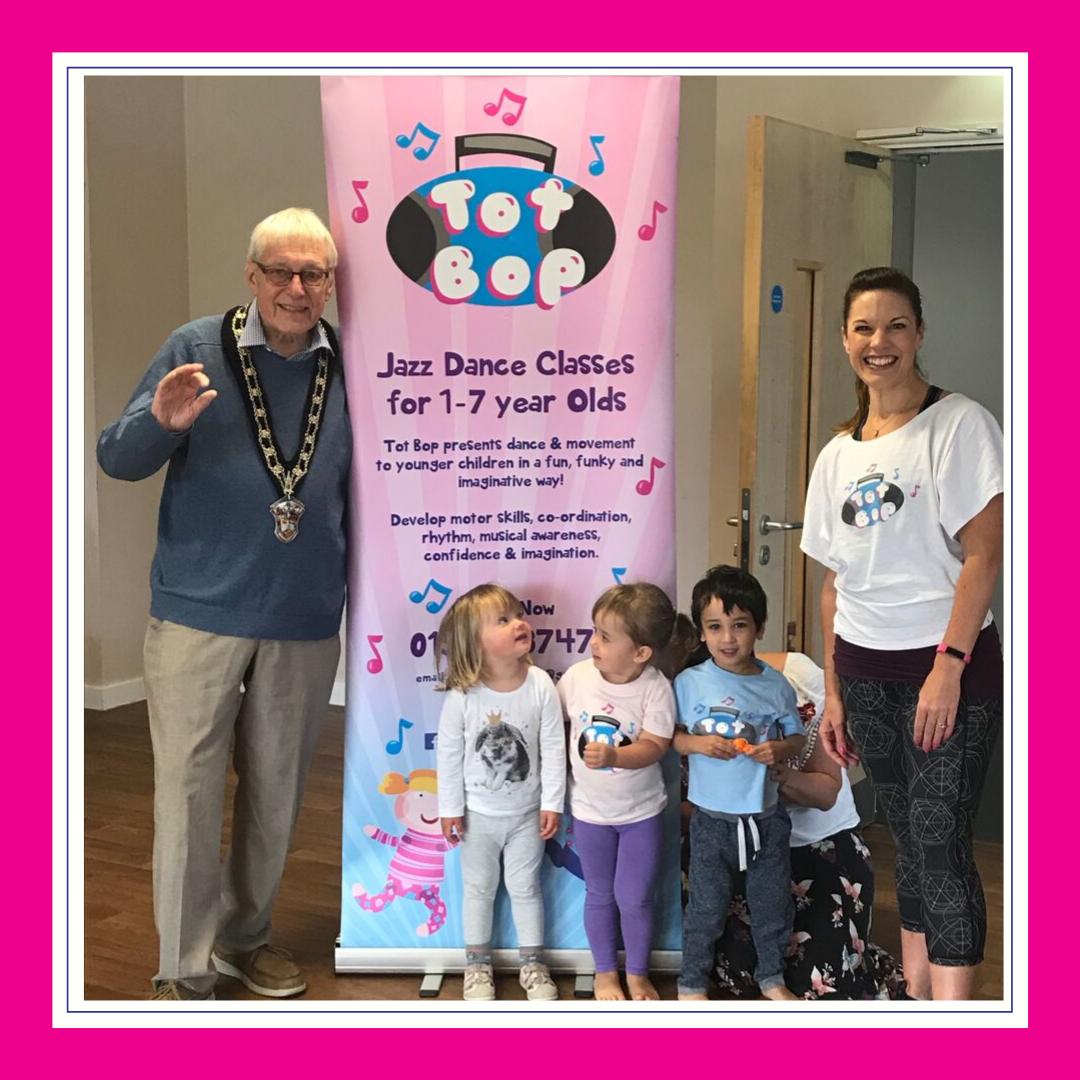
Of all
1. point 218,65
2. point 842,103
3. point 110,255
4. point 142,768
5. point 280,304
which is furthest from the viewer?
point 110,255

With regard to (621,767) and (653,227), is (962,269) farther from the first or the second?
(621,767)

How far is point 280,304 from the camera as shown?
9.91ft

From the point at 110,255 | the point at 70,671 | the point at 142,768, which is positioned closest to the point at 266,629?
the point at 70,671

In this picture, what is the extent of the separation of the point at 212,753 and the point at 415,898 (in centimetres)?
61

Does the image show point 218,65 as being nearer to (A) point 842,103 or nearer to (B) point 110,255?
(A) point 842,103

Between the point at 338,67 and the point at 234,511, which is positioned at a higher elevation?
the point at 338,67

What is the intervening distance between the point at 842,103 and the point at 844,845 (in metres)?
2.38

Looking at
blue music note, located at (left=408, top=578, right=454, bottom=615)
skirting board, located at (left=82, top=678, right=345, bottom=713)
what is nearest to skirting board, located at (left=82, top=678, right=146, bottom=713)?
skirting board, located at (left=82, top=678, right=345, bottom=713)

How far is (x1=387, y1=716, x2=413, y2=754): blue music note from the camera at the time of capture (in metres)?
3.26

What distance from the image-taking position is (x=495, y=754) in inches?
124

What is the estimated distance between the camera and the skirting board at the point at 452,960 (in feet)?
10.8

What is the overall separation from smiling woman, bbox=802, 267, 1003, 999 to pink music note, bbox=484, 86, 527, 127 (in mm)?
830

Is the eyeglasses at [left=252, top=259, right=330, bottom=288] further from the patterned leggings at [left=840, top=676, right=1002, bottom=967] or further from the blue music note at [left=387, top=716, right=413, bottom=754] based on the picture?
the patterned leggings at [left=840, top=676, right=1002, bottom=967]

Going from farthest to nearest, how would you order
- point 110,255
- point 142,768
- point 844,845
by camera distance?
1. point 110,255
2. point 142,768
3. point 844,845
